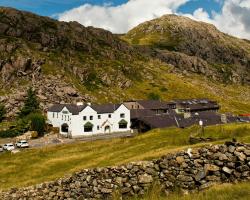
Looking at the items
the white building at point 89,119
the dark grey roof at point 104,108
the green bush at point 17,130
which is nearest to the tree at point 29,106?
the white building at point 89,119

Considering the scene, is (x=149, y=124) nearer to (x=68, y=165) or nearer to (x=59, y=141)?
(x=59, y=141)

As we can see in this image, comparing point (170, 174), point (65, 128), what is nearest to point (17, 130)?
point (65, 128)

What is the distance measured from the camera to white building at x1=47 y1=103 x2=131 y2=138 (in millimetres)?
132275

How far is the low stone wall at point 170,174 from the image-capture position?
23.1m

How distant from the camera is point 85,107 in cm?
13350

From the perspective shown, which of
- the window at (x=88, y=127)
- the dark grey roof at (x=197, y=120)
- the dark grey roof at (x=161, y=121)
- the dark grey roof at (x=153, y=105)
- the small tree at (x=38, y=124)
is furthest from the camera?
the dark grey roof at (x=153, y=105)

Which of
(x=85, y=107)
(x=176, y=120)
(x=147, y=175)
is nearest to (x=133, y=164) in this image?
(x=147, y=175)

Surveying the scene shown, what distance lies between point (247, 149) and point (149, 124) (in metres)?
95.3

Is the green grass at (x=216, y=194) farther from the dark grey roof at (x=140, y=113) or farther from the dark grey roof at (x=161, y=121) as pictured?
the dark grey roof at (x=140, y=113)

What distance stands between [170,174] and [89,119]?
112 metres

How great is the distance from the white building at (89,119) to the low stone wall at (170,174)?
10457 cm

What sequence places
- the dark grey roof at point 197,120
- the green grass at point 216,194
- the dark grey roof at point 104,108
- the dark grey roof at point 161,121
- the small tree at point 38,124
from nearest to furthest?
1. the green grass at point 216,194
2. the dark grey roof at point 197,120
3. the dark grey roof at point 161,121
4. the small tree at point 38,124
5. the dark grey roof at point 104,108

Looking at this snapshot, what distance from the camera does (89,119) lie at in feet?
444

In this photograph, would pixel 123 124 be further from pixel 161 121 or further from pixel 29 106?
pixel 29 106
